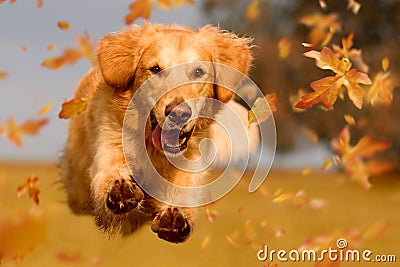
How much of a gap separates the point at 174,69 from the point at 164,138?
1.50ft

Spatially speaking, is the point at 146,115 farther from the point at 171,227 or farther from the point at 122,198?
the point at 171,227

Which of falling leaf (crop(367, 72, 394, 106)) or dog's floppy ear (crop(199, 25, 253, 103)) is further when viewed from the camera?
falling leaf (crop(367, 72, 394, 106))

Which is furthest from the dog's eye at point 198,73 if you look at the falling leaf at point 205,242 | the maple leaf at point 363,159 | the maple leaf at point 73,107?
the maple leaf at point 363,159

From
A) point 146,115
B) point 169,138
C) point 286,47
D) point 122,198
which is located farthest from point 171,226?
point 286,47

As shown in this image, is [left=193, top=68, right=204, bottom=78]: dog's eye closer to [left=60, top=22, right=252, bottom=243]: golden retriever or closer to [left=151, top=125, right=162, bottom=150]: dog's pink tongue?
[left=60, top=22, right=252, bottom=243]: golden retriever

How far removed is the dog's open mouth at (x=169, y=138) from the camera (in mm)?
3795

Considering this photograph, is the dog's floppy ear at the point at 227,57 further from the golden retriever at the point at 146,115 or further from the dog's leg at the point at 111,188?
the dog's leg at the point at 111,188

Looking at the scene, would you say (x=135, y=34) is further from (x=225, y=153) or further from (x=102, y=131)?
(x=225, y=153)

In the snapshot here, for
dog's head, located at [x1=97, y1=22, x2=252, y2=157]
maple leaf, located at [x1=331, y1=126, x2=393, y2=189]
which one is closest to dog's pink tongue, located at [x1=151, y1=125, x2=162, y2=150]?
dog's head, located at [x1=97, y1=22, x2=252, y2=157]

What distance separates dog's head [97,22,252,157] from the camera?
12.0 ft

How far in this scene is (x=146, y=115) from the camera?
393 centimetres

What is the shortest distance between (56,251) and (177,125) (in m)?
3.19

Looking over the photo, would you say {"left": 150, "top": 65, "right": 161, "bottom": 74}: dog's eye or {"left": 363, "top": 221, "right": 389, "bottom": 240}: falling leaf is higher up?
{"left": 363, "top": 221, "right": 389, "bottom": 240}: falling leaf

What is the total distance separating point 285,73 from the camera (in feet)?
49.3
